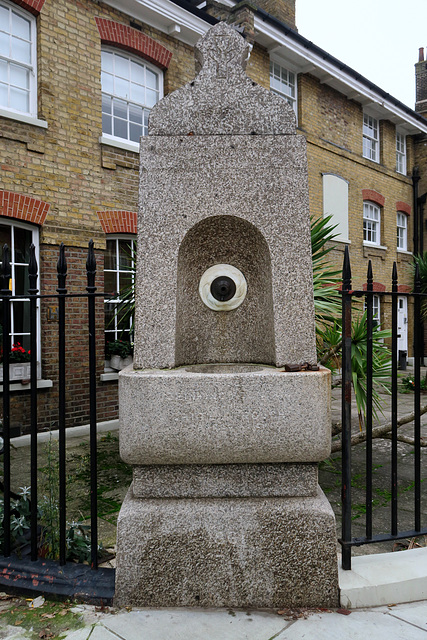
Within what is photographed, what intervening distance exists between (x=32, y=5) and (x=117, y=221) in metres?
3.18

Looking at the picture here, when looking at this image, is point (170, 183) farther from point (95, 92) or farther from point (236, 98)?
point (95, 92)

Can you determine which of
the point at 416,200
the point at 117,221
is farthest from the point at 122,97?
the point at 416,200

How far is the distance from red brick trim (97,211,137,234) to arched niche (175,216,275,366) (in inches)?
212

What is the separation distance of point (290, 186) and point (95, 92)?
6.40m

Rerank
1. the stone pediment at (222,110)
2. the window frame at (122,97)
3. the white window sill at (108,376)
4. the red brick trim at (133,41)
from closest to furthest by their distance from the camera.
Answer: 1. the stone pediment at (222,110)
2. the white window sill at (108,376)
3. the red brick trim at (133,41)
4. the window frame at (122,97)

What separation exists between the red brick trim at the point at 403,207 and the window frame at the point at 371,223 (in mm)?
1216

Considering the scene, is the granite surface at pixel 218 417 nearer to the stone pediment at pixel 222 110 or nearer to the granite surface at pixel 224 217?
the granite surface at pixel 224 217

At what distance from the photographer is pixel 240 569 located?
222 cm

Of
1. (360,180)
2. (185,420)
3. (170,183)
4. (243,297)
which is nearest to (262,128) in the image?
(170,183)

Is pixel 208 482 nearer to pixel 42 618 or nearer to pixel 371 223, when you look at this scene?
pixel 42 618

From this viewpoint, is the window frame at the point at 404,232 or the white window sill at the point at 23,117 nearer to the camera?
the white window sill at the point at 23,117

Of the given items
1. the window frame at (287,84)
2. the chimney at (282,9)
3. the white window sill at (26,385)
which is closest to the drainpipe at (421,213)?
the window frame at (287,84)

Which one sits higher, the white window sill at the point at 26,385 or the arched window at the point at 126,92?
the arched window at the point at 126,92

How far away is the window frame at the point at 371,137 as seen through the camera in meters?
14.9
